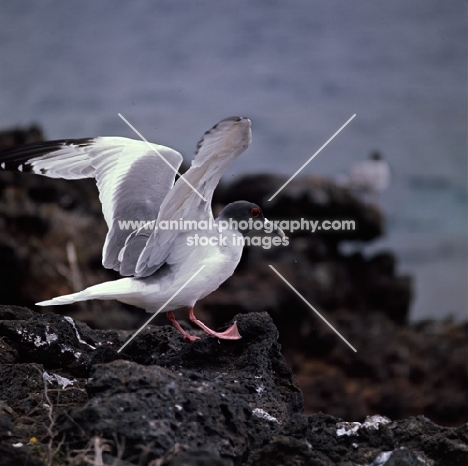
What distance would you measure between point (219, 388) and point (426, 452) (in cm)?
117

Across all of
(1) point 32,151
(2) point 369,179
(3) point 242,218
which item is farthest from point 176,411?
(2) point 369,179

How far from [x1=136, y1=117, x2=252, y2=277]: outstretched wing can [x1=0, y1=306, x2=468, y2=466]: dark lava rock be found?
22.5 inches

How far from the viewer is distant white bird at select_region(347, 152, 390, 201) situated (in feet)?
52.7

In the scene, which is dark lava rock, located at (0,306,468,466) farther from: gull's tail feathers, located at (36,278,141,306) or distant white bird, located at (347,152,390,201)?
distant white bird, located at (347,152,390,201)

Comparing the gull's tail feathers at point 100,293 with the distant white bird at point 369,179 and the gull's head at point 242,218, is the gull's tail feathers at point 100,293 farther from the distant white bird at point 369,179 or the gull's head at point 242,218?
the distant white bird at point 369,179

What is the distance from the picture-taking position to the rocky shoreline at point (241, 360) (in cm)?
406

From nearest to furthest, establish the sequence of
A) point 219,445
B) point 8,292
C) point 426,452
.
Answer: point 219,445, point 426,452, point 8,292

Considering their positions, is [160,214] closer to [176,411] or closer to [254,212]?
[254,212]

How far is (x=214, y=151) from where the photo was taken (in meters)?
4.96

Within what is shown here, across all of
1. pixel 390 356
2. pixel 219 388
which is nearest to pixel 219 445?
pixel 219 388

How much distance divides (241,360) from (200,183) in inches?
45.8

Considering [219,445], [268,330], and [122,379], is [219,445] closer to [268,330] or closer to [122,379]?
[122,379]

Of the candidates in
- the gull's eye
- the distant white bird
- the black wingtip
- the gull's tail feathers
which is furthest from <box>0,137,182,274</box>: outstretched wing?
the distant white bird

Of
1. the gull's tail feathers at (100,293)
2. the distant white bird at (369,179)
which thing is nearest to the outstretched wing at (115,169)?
the gull's tail feathers at (100,293)
